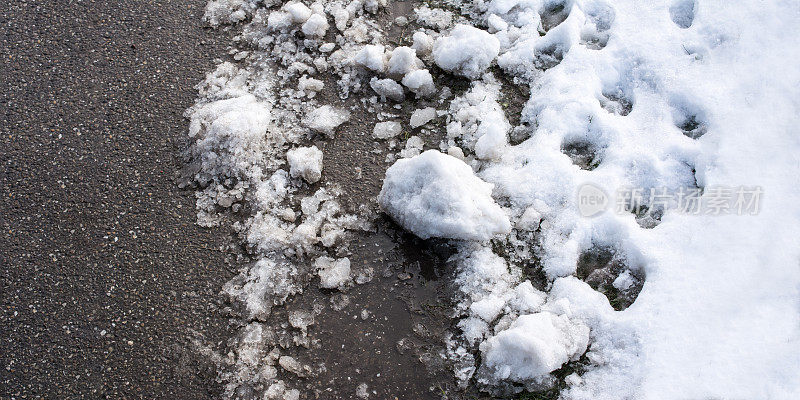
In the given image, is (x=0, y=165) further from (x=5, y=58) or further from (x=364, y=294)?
(x=364, y=294)

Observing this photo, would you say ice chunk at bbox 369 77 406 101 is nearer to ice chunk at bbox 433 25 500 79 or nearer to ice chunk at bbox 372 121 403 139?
ice chunk at bbox 372 121 403 139

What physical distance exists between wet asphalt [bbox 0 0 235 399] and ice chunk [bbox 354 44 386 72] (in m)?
1.01

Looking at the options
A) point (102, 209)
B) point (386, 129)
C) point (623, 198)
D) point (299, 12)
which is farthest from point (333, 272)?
point (299, 12)

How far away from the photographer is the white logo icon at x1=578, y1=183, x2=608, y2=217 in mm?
3033

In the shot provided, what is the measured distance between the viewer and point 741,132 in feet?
10.6

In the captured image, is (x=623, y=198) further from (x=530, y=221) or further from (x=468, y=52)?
(x=468, y=52)

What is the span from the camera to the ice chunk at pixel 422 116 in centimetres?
347

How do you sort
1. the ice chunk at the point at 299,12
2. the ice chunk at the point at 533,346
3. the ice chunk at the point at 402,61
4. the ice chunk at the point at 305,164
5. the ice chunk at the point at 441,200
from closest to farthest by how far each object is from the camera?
the ice chunk at the point at 533,346
the ice chunk at the point at 441,200
the ice chunk at the point at 305,164
the ice chunk at the point at 402,61
the ice chunk at the point at 299,12

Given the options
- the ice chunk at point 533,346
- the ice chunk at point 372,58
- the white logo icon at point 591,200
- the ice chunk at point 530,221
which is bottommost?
the ice chunk at point 533,346

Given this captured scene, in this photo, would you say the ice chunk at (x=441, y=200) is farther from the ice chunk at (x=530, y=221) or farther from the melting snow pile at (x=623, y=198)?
the ice chunk at (x=530, y=221)

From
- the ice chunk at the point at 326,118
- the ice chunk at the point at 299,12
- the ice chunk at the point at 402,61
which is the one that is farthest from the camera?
the ice chunk at the point at 299,12

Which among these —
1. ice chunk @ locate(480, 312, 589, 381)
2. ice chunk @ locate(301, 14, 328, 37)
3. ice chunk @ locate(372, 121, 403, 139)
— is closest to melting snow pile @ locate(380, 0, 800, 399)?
ice chunk @ locate(480, 312, 589, 381)

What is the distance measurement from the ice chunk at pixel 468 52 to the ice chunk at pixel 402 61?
18cm

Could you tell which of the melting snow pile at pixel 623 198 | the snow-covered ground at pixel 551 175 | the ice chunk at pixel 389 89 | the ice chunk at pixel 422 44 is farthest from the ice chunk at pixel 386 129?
the ice chunk at pixel 422 44
